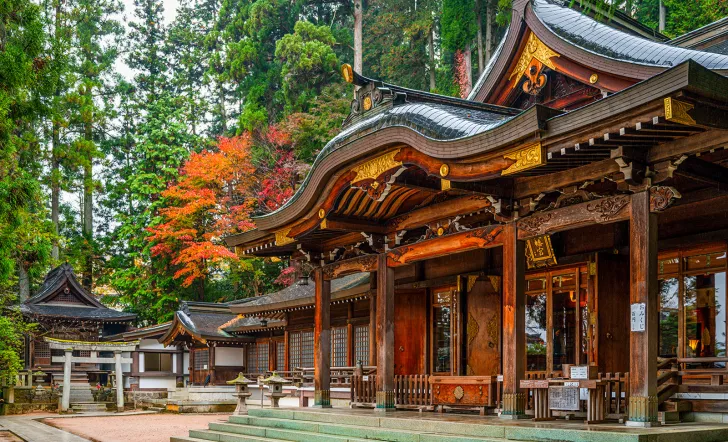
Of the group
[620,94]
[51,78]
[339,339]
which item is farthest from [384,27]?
[620,94]

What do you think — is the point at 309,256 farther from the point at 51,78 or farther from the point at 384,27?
the point at 384,27

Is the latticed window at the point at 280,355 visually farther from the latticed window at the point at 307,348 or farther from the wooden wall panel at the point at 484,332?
the wooden wall panel at the point at 484,332

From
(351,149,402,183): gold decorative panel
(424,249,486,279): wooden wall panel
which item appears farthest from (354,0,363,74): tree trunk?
(351,149,402,183): gold decorative panel

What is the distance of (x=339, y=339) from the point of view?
74.4 feet

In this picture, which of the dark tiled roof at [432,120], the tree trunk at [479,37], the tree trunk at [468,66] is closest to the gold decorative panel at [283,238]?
the dark tiled roof at [432,120]

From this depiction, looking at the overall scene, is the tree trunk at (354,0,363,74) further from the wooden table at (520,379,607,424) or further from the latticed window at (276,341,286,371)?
the wooden table at (520,379,607,424)

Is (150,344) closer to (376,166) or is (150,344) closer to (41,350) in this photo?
(41,350)

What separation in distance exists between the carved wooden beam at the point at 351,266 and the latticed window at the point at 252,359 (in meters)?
15.8

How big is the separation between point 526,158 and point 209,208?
3039cm

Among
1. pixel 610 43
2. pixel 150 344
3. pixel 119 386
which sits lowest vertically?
pixel 119 386

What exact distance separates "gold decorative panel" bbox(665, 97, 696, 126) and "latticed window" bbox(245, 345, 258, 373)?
24.4 m

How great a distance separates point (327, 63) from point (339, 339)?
1992 centimetres

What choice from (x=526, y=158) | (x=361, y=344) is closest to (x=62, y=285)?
(x=361, y=344)

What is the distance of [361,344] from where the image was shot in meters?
21.2
